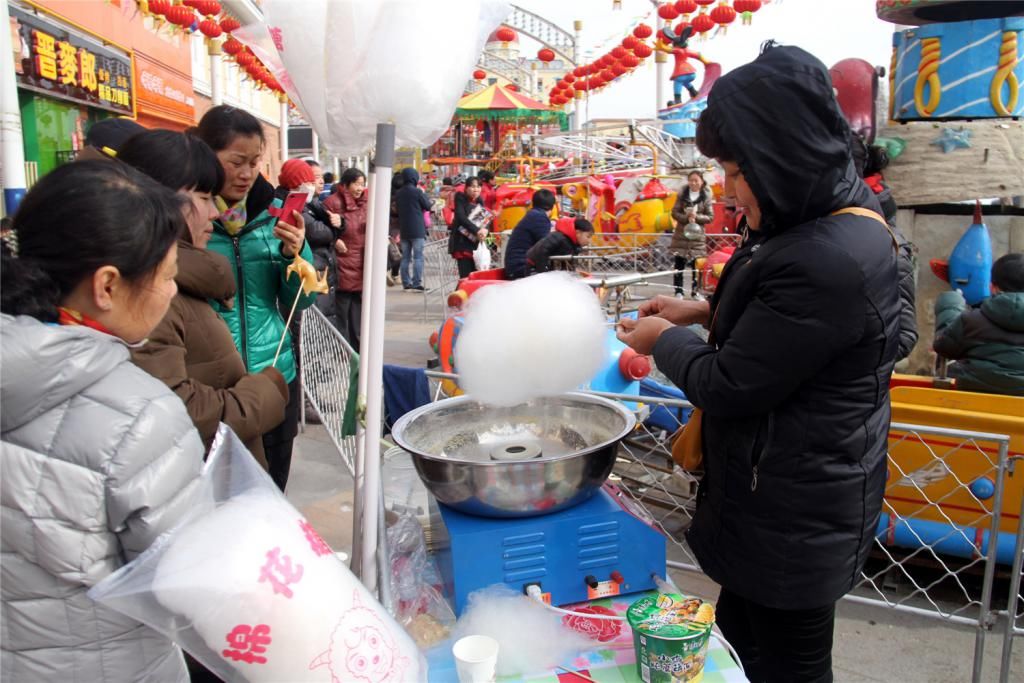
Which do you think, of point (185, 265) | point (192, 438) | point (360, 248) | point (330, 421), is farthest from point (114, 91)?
point (192, 438)

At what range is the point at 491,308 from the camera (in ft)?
6.04

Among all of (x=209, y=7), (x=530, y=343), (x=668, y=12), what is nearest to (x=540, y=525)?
(x=530, y=343)

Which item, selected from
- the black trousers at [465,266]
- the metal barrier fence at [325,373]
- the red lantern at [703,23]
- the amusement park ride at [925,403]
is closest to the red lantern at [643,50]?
the red lantern at [703,23]

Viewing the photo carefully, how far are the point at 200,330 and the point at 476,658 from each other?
1.08 m

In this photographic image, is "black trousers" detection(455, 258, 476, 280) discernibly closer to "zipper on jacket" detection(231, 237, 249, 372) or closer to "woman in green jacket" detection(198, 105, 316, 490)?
"woman in green jacket" detection(198, 105, 316, 490)

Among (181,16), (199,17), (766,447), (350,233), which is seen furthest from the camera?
(199,17)

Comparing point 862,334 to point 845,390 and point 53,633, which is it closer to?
point 845,390

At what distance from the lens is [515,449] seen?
187 centimetres

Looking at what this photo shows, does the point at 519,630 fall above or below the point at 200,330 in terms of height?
below

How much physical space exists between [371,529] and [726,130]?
3.87 feet

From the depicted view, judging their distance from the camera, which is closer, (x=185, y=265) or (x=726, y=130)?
(x=726, y=130)

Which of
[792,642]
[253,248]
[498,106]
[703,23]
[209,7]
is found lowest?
[792,642]

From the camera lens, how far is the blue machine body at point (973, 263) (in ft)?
13.7

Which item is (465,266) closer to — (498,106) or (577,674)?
(577,674)
